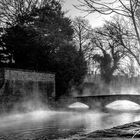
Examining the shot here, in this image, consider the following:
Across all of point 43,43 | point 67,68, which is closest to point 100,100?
point 67,68

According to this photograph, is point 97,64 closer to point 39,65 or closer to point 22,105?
point 39,65

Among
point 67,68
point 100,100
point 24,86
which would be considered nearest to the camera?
point 24,86

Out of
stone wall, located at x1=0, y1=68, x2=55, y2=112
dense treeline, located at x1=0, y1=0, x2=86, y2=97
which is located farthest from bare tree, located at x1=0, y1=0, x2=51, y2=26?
stone wall, located at x1=0, y1=68, x2=55, y2=112

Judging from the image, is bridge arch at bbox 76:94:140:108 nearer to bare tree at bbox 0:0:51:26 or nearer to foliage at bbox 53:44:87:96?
foliage at bbox 53:44:87:96

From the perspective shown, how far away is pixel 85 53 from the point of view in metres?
34.4

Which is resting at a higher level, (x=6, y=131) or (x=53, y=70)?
(x=53, y=70)

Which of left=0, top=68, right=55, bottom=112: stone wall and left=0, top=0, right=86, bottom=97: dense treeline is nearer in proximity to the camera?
left=0, top=68, right=55, bottom=112: stone wall

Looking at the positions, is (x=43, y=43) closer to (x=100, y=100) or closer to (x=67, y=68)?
(x=67, y=68)

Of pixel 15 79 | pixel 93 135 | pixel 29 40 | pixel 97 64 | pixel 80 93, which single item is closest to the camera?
pixel 93 135

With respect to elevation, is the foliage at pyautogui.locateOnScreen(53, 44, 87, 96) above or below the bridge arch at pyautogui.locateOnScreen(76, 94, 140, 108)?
above

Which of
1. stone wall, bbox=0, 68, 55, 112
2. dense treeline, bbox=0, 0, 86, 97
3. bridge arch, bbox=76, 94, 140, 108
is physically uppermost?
dense treeline, bbox=0, 0, 86, 97

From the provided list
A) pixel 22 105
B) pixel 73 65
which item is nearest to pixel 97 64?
pixel 73 65

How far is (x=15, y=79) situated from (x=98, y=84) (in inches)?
620

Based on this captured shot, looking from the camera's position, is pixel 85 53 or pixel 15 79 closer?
pixel 15 79
